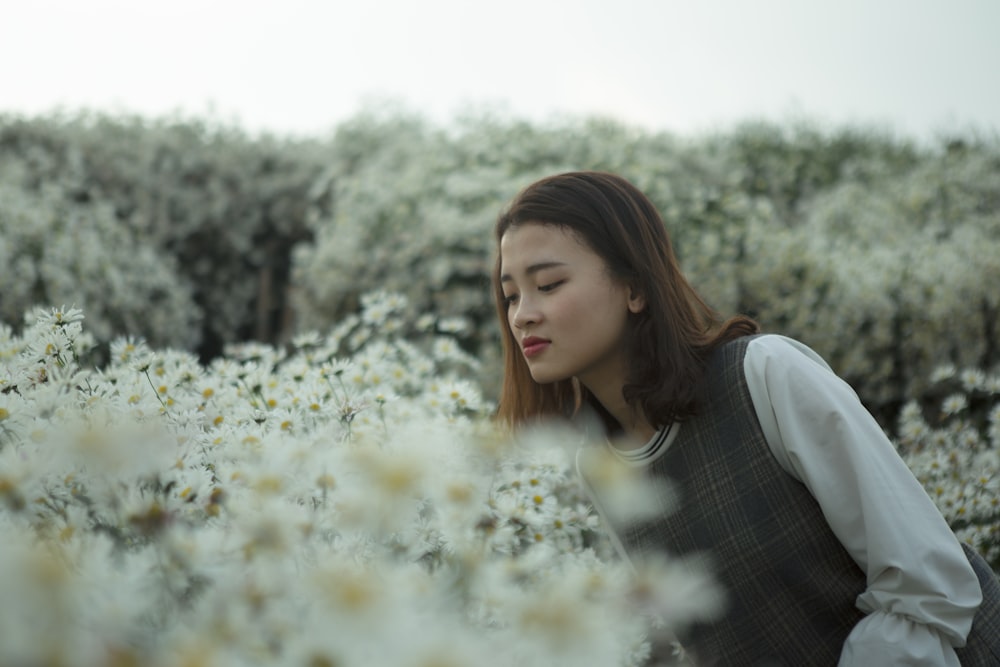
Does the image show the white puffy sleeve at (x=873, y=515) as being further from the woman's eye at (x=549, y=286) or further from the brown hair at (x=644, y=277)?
the woman's eye at (x=549, y=286)

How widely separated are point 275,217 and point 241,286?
2.72 feet

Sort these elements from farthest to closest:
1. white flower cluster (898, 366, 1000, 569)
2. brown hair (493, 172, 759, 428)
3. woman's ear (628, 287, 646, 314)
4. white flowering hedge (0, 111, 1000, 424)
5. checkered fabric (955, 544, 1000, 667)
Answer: white flowering hedge (0, 111, 1000, 424) → white flower cluster (898, 366, 1000, 569) → woman's ear (628, 287, 646, 314) → brown hair (493, 172, 759, 428) → checkered fabric (955, 544, 1000, 667)

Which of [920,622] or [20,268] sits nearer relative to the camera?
[920,622]

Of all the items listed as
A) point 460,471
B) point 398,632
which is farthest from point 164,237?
point 398,632

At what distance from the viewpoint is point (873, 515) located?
59.3 inches

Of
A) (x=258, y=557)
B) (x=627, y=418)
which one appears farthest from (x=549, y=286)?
(x=258, y=557)

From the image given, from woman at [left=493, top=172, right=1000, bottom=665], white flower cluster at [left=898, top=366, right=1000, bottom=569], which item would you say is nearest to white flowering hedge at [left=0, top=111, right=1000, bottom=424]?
white flower cluster at [left=898, top=366, right=1000, bottom=569]

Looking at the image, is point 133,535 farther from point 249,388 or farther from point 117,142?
point 117,142

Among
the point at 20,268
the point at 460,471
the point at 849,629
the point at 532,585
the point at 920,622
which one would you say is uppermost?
the point at 20,268

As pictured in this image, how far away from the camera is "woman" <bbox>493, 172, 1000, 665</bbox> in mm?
1498

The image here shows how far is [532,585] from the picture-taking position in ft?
3.75

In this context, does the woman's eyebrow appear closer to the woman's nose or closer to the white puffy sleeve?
the woman's nose

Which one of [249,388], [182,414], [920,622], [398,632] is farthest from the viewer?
[249,388]

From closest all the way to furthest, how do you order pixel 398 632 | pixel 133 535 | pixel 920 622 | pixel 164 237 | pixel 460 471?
pixel 398 632 < pixel 133 535 < pixel 460 471 < pixel 920 622 < pixel 164 237
